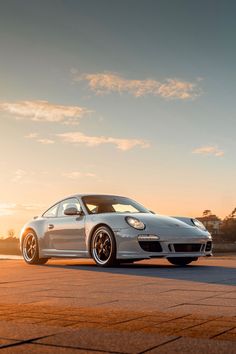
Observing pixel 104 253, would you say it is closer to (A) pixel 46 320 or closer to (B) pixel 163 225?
(B) pixel 163 225

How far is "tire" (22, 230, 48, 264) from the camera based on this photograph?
11.7 m

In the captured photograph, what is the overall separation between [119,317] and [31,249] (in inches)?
329

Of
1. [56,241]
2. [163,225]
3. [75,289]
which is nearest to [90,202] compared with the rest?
[56,241]

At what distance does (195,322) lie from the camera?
3.47 meters

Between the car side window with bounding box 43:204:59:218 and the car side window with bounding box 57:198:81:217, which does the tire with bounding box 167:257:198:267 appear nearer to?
the car side window with bounding box 57:198:81:217

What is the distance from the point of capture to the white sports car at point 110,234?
9.66 meters

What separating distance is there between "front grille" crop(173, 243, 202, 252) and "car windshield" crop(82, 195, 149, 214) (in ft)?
5.03

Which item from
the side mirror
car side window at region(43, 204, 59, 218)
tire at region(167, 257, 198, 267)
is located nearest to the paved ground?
the side mirror

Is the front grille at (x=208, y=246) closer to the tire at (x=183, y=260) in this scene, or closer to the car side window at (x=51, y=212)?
the tire at (x=183, y=260)

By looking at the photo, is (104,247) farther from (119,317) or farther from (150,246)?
(119,317)

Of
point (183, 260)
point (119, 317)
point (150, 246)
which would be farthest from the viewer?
point (183, 260)

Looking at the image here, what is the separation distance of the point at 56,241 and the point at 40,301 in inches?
254

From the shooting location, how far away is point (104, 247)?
997 centimetres

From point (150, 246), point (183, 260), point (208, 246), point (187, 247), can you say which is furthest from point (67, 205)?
point (208, 246)
